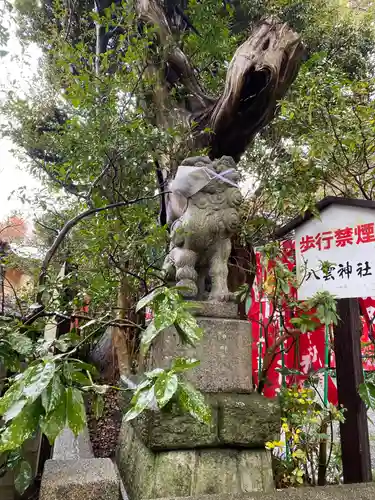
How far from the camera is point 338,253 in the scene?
261 centimetres

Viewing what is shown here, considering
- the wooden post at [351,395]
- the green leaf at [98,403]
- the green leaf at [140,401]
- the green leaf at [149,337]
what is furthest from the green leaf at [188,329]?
the wooden post at [351,395]

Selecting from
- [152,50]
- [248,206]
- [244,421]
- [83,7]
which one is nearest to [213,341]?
[244,421]

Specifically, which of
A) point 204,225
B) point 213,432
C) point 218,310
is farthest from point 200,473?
point 204,225

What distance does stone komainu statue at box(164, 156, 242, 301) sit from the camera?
245 centimetres

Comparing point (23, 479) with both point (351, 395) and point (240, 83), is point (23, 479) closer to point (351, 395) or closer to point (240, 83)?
point (351, 395)

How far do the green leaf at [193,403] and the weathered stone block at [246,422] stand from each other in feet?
3.20

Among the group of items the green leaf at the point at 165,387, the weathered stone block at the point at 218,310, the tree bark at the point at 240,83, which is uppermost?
the tree bark at the point at 240,83

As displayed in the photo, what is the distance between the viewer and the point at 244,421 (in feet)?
6.53

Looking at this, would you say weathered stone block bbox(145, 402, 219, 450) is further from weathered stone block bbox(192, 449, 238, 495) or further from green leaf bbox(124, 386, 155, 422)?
green leaf bbox(124, 386, 155, 422)

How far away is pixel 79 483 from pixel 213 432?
30.0 inches

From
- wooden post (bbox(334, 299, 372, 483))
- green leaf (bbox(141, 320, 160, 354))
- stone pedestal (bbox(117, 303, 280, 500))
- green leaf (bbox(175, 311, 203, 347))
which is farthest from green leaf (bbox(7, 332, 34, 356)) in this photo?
wooden post (bbox(334, 299, 372, 483))

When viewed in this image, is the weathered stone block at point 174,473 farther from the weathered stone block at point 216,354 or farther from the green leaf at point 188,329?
the green leaf at point 188,329

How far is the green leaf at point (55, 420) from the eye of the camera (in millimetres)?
1021

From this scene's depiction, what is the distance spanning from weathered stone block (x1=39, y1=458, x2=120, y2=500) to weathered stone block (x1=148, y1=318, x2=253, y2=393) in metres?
0.68
